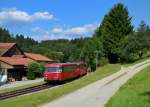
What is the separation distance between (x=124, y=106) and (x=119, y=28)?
198 feet

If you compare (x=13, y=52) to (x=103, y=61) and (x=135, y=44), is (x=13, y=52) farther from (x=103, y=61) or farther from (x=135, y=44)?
(x=135, y=44)

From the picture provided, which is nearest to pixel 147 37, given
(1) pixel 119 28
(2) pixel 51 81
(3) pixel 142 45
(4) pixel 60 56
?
(3) pixel 142 45

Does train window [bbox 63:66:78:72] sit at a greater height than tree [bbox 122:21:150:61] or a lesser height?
lesser

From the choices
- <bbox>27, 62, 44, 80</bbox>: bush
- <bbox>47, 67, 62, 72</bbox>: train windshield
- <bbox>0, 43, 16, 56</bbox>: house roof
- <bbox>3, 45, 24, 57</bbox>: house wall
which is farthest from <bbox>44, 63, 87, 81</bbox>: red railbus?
<bbox>3, 45, 24, 57</bbox>: house wall

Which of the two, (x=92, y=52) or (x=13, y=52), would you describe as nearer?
(x=13, y=52)

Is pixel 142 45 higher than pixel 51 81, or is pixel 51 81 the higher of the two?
pixel 142 45

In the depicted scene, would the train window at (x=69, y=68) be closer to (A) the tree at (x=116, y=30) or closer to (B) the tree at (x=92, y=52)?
(A) the tree at (x=116, y=30)

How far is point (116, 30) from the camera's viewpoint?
264 feet

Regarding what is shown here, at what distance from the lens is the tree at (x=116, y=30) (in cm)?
8006

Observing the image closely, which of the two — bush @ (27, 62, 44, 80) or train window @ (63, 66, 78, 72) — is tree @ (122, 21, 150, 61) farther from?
train window @ (63, 66, 78, 72)

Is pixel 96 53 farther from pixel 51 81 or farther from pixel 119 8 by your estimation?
pixel 51 81

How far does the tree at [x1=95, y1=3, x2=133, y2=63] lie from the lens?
80062mm

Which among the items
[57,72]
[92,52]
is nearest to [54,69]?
[57,72]

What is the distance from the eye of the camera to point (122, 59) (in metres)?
84.3
